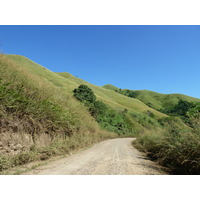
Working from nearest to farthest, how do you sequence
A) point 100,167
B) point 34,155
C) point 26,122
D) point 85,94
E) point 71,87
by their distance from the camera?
point 100,167, point 34,155, point 26,122, point 85,94, point 71,87

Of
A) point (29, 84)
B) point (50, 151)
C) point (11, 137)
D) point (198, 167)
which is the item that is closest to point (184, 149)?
point (198, 167)

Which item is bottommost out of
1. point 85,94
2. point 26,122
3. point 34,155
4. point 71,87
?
point 34,155

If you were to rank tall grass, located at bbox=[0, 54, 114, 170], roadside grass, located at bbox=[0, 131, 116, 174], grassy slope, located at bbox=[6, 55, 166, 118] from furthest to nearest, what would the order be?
grassy slope, located at bbox=[6, 55, 166, 118]
tall grass, located at bbox=[0, 54, 114, 170]
roadside grass, located at bbox=[0, 131, 116, 174]

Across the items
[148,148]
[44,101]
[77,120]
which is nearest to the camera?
[44,101]

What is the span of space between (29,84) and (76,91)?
22.7 meters

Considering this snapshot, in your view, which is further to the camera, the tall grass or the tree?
the tree

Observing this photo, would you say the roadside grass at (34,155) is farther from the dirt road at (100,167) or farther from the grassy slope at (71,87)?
the grassy slope at (71,87)

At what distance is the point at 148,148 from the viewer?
8891 mm

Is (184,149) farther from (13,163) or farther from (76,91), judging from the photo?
(76,91)

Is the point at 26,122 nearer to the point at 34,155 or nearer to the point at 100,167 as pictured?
the point at 34,155

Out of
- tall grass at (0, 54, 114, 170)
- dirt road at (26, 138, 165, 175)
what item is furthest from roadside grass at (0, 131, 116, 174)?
dirt road at (26, 138, 165, 175)

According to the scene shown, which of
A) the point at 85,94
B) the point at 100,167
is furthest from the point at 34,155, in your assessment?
the point at 85,94

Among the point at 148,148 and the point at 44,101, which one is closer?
the point at 44,101

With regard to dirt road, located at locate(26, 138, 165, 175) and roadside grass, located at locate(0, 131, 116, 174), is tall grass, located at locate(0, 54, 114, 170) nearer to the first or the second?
roadside grass, located at locate(0, 131, 116, 174)
